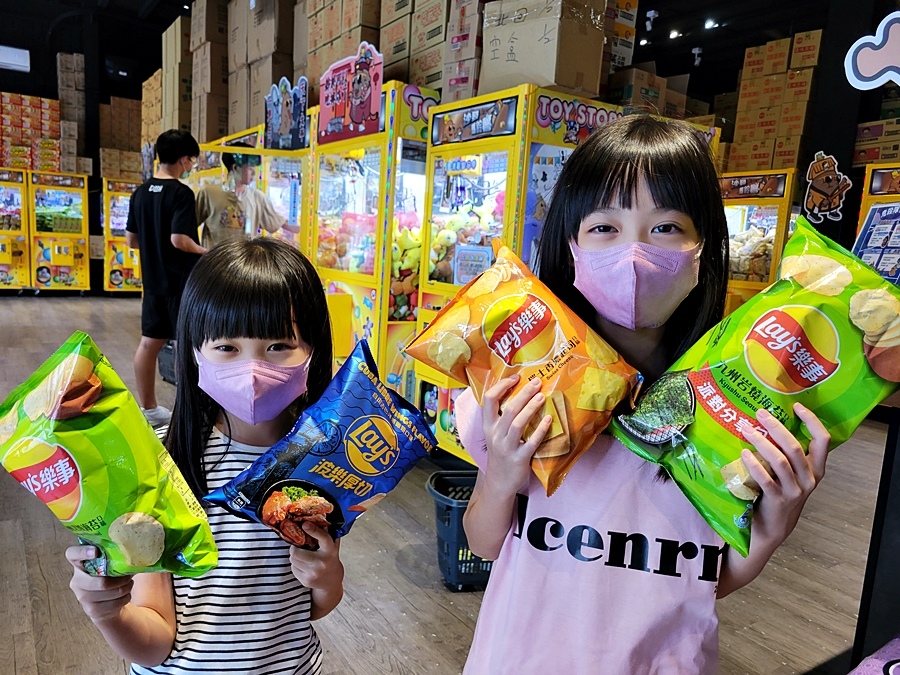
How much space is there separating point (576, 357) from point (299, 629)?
2.02ft

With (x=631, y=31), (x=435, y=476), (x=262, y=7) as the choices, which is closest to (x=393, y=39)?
(x=631, y=31)

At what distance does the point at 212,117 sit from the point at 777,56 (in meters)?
6.11

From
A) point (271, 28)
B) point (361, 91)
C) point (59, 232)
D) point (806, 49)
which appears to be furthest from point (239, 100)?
point (59, 232)

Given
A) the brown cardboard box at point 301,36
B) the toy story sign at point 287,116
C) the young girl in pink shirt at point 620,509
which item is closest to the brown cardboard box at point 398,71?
the toy story sign at point 287,116

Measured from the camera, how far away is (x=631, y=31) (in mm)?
3305

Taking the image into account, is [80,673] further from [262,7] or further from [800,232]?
[262,7]

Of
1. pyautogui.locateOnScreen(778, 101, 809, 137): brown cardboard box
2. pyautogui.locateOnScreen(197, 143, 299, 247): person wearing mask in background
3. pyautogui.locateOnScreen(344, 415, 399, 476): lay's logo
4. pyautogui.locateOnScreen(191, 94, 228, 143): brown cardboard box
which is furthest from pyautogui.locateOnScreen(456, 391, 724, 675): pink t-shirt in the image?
pyautogui.locateOnScreen(778, 101, 809, 137): brown cardboard box

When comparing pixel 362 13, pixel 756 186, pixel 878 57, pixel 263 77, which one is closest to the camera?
pixel 878 57

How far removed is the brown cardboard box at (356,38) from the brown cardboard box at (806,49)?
5131 mm

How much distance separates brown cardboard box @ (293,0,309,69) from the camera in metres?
4.73

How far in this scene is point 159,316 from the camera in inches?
150

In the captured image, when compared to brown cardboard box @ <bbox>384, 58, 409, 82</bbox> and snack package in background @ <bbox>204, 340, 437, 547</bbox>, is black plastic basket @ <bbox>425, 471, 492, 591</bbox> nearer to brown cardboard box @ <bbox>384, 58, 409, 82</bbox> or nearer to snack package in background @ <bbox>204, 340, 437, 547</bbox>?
snack package in background @ <bbox>204, 340, 437, 547</bbox>

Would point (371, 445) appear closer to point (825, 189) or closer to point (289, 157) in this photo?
point (289, 157)

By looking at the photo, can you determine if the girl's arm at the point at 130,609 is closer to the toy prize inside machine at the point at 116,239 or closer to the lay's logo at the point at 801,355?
the lay's logo at the point at 801,355
